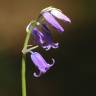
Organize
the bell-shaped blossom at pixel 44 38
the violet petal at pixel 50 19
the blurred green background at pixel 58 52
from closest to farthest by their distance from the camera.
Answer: the violet petal at pixel 50 19 < the bell-shaped blossom at pixel 44 38 < the blurred green background at pixel 58 52

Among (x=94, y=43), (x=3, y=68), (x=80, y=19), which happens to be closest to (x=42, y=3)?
(x=80, y=19)

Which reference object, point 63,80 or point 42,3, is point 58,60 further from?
point 42,3

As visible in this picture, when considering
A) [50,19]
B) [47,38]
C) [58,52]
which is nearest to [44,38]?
[47,38]

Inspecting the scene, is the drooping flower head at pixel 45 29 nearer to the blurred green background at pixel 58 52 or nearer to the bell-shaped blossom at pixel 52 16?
the bell-shaped blossom at pixel 52 16

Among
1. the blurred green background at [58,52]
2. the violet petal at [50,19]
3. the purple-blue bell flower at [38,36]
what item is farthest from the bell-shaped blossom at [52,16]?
the blurred green background at [58,52]

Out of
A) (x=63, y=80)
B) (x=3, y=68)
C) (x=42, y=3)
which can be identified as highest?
(x=42, y=3)

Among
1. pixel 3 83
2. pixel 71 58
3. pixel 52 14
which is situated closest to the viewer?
pixel 52 14

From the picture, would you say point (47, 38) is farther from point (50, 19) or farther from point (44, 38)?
point (50, 19)

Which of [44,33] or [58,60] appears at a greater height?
[44,33]
